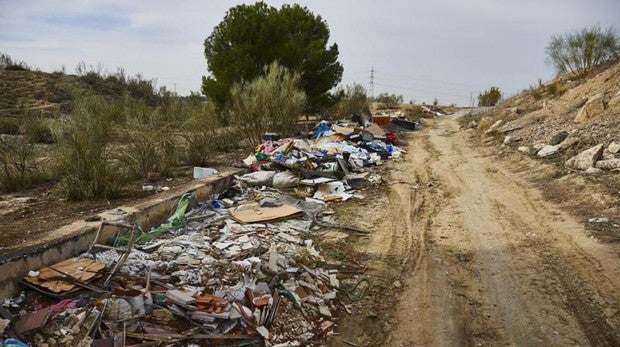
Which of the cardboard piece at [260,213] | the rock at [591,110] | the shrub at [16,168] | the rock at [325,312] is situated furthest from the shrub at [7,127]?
the rock at [591,110]

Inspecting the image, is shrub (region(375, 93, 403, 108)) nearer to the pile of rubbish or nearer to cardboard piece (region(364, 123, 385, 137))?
cardboard piece (region(364, 123, 385, 137))

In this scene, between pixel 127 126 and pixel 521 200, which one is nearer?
pixel 521 200

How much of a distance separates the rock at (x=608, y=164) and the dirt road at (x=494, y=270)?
1.30 m

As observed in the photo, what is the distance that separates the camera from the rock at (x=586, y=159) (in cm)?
778

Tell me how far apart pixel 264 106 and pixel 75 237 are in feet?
24.9

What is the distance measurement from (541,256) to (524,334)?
5.77 feet

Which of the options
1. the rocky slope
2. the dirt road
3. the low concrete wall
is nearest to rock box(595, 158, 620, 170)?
the rocky slope

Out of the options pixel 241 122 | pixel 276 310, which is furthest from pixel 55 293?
pixel 241 122

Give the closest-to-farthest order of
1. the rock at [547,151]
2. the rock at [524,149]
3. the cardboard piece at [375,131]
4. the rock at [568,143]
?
1. the rock at [568,143]
2. the rock at [547,151]
3. the rock at [524,149]
4. the cardboard piece at [375,131]

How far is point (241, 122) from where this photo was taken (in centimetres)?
1134

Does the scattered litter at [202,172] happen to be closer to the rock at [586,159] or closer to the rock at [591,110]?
the rock at [586,159]

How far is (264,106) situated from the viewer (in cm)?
1132

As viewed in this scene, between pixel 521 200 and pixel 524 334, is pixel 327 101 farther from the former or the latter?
pixel 524 334

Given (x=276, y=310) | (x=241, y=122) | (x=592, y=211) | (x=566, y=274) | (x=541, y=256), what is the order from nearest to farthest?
1. (x=276, y=310)
2. (x=566, y=274)
3. (x=541, y=256)
4. (x=592, y=211)
5. (x=241, y=122)
